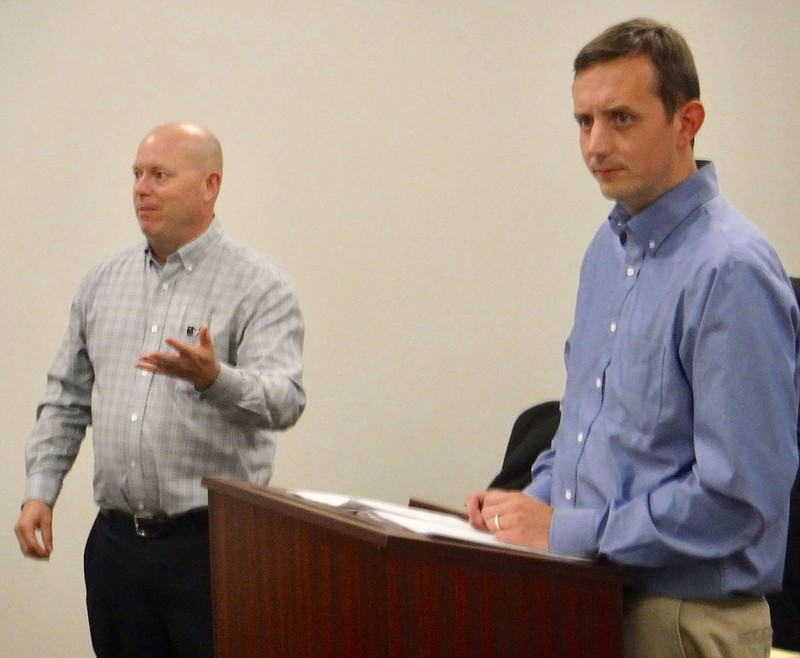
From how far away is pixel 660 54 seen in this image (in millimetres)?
1463

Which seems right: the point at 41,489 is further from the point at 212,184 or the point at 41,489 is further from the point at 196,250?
the point at 212,184

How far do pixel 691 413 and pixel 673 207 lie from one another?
0.29m

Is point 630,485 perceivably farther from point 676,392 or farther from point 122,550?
point 122,550

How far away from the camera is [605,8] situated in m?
3.46

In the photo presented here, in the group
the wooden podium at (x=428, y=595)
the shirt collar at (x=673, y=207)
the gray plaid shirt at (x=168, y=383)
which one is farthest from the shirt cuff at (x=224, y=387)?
the shirt collar at (x=673, y=207)

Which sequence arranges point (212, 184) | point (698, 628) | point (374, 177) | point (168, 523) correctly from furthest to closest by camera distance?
point (374, 177) → point (212, 184) → point (168, 523) → point (698, 628)

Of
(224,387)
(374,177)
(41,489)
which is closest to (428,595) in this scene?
(224,387)

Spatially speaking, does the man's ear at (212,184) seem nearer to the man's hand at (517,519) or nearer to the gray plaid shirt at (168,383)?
the gray plaid shirt at (168,383)

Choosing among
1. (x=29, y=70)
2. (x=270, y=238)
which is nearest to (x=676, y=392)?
(x=270, y=238)

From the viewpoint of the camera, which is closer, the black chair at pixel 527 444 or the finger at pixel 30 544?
the finger at pixel 30 544

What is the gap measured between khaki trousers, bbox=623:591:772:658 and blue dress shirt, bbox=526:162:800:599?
0.02 metres

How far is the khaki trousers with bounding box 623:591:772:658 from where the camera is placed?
1.38 m

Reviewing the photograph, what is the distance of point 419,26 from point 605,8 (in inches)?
23.7

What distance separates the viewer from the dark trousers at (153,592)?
2.43 meters
